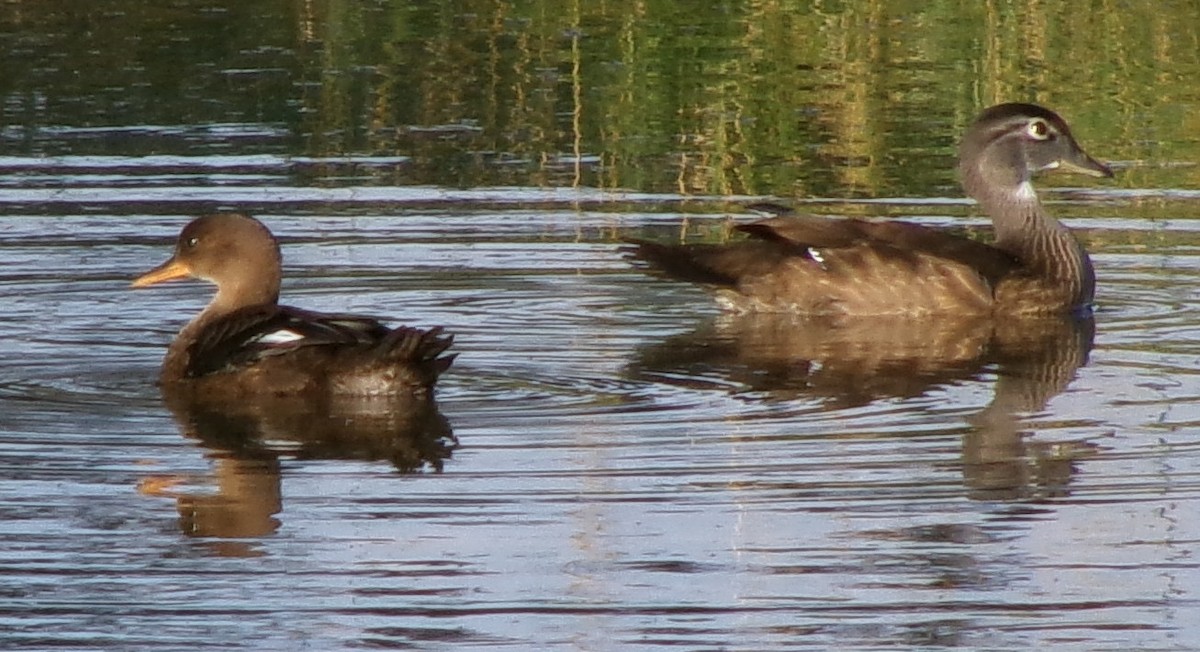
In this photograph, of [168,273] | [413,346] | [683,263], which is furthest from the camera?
[683,263]

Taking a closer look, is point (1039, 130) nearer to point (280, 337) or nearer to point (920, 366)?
→ point (920, 366)

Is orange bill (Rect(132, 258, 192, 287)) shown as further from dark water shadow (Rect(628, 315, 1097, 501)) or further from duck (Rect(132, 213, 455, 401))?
dark water shadow (Rect(628, 315, 1097, 501))

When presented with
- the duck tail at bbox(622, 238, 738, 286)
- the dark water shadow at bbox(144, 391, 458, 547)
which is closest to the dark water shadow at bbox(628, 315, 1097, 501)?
the duck tail at bbox(622, 238, 738, 286)

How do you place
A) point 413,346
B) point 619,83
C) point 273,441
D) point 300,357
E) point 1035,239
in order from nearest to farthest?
point 273,441, point 413,346, point 300,357, point 1035,239, point 619,83

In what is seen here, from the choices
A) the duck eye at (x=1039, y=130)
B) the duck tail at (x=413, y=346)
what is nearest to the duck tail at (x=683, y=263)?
the duck eye at (x=1039, y=130)

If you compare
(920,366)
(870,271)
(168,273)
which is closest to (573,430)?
(920,366)

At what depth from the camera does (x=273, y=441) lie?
8812mm

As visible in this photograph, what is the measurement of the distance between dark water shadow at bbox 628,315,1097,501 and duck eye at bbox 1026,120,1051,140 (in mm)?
1396

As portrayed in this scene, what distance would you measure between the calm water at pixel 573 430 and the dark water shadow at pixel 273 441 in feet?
0.08

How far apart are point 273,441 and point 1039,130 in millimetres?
5574

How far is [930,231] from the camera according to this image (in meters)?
12.1

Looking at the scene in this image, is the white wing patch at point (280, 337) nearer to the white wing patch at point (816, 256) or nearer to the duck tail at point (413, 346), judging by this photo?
the duck tail at point (413, 346)

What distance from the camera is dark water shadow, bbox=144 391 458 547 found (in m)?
7.71

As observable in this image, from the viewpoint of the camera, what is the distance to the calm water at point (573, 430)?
6672 millimetres
